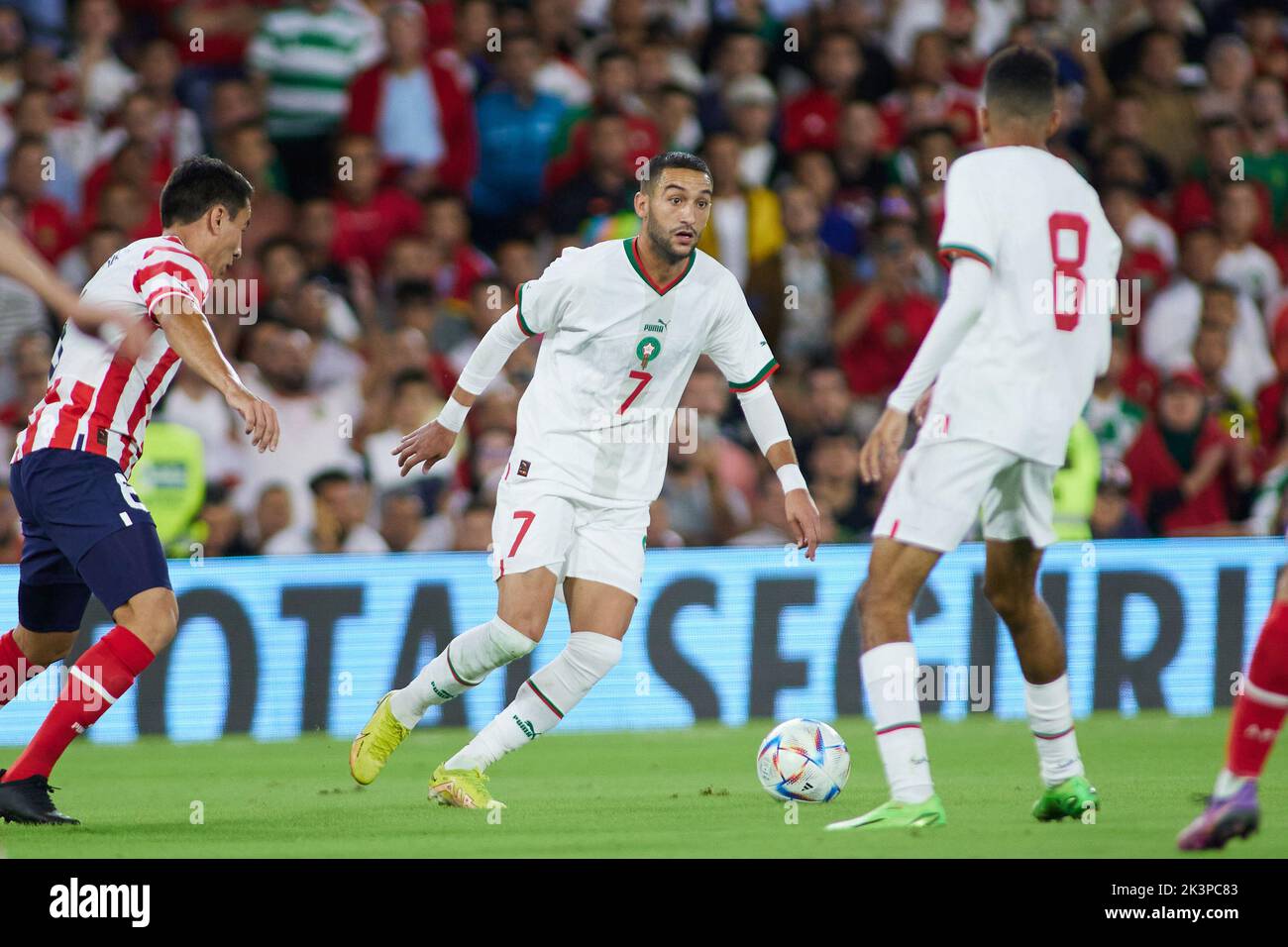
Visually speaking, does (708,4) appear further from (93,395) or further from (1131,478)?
(93,395)

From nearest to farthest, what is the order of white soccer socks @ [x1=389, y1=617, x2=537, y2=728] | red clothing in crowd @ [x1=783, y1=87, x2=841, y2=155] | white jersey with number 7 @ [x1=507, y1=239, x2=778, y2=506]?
white soccer socks @ [x1=389, y1=617, x2=537, y2=728]
white jersey with number 7 @ [x1=507, y1=239, x2=778, y2=506]
red clothing in crowd @ [x1=783, y1=87, x2=841, y2=155]

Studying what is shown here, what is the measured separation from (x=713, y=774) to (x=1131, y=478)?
479 cm

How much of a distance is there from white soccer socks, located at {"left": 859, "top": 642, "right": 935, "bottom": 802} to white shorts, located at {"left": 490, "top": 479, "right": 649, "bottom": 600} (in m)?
1.22

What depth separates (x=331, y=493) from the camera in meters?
10.9

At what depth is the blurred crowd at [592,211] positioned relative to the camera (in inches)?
443

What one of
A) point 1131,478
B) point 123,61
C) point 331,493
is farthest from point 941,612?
point 123,61

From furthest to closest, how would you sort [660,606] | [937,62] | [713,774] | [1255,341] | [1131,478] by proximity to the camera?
[937,62], [1255,341], [1131,478], [660,606], [713,774]

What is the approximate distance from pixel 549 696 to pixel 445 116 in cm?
696

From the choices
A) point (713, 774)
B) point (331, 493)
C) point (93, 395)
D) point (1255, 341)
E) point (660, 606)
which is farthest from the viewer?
point (1255, 341)

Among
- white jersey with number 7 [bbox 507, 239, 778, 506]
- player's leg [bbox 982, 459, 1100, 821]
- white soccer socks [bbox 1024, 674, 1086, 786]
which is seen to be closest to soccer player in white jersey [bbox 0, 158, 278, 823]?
white jersey with number 7 [bbox 507, 239, 778, 506]

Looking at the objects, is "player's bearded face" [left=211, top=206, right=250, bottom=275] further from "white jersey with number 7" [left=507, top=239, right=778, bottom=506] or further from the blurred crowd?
the blurred crowd

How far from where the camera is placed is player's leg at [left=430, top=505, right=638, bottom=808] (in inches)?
268

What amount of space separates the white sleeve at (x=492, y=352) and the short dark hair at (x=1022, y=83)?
6.35 feet

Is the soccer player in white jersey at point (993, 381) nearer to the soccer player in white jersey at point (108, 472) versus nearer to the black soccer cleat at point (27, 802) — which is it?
the soccer player in white jersey at point (108, 472)
